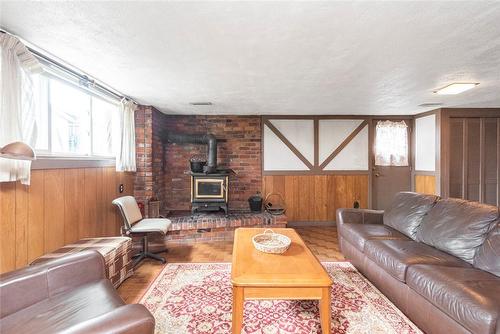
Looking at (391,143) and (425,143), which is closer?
(425,143)

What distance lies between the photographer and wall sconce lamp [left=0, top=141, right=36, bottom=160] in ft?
4.48

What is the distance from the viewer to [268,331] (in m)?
1.67

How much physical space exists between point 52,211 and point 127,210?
30.9 inches

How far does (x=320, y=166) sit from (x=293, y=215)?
3.73 ft

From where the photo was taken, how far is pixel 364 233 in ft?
8.34

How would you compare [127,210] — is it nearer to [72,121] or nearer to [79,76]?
[72,121]

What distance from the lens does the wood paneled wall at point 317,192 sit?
15.3 ft

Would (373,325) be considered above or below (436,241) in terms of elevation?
below

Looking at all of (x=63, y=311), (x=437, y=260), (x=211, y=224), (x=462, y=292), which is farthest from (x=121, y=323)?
(x=211, y=224)

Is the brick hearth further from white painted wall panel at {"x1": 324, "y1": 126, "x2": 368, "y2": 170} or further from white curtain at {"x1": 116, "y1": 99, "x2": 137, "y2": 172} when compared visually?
white painted wall panel at {"x1": 324, "y1": 126, "x2": 368, "y2": 170}

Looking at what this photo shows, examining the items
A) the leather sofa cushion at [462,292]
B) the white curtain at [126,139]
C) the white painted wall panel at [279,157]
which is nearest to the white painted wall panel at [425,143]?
the white painted wall panel at [279,157]

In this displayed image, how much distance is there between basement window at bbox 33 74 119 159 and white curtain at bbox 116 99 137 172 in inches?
4.2

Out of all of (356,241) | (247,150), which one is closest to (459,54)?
(356,241)

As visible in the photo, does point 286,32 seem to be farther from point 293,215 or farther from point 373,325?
point 293,215
